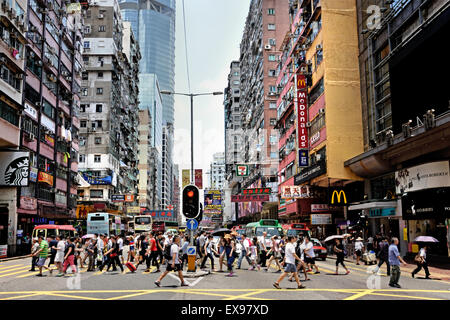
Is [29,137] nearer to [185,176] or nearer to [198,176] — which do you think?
[198,176]

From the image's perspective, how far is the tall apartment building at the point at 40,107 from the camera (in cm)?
3566

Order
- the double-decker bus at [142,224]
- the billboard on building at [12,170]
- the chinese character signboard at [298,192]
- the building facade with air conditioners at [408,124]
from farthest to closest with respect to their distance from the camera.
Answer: the double-decker bus at [142,224], the chinese character signboard at [298,192], the billboard on building at [12,170], the building facade with air conditioners at [408,124]

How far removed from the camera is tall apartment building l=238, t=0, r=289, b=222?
7500 centimetres

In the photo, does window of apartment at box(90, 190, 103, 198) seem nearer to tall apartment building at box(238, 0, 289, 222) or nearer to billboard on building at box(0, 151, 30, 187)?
tall apartment building at box(238, 0, 289, 222)

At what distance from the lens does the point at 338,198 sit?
125ft

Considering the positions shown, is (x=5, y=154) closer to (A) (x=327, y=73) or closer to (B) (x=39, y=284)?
(B) (x=39, y=284)

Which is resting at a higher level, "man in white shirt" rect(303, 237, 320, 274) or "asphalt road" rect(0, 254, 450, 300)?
"man in white shirt" rect(303, 237, 320, 274)

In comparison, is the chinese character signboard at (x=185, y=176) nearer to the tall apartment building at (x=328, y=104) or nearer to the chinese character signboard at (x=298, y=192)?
the tall apartment building at (x=328, y=104)

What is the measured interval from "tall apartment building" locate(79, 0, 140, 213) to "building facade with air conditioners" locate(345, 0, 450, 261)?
46158 millimetres

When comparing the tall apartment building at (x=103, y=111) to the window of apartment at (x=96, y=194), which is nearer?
the window of apartment at (x=96, y=194)

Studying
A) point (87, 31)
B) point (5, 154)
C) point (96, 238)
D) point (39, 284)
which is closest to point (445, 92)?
point (96, 238)

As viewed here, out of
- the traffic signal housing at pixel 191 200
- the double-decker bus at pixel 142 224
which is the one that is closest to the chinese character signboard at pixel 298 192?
the double-decker bus at pixel 142 224

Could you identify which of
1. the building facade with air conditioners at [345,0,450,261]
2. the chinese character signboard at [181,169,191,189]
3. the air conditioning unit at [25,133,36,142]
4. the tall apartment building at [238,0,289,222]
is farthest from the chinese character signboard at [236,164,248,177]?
the chinese character signboard at [181,169,191,189]

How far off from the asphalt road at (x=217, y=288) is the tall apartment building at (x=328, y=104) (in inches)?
718
